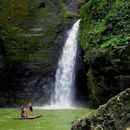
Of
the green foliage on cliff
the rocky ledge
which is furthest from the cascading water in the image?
the rocky ledge

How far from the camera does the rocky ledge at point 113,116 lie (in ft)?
29.7

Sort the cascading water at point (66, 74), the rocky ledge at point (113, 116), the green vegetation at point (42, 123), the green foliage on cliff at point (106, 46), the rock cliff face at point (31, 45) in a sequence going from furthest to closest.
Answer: the rock cliff face at point (31, 45) → the cascading water at point (66, 74) → the green foliage on cliff at point (106, 46) → the green vegetation at point (42, 123) → the rocky ledge at point (113, 116)

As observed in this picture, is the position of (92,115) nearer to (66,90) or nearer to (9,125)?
(9,125)

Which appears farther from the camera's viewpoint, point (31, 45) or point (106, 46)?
point (31, 45)

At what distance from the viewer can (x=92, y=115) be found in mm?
9609

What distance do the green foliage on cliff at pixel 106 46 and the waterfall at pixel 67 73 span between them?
7.45 feet

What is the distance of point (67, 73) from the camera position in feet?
95.9

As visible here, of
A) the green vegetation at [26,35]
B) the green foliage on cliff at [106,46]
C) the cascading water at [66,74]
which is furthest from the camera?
the green vegetation at [26,35]

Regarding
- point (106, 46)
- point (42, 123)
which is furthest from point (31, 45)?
point (42, 123)

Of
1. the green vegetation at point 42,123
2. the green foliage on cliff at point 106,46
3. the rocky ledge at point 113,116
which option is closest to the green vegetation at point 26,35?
the green foliage on cliff at point 106,46

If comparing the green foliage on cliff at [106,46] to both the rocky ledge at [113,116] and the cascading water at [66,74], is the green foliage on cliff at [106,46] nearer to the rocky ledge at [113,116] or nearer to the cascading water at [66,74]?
the cascading water at [66,74]

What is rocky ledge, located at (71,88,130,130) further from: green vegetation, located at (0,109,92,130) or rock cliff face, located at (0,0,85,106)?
rock cliff face, located at (0,0,85,106)

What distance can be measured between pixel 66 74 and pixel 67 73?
10cm

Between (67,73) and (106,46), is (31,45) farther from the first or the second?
(106,46)
